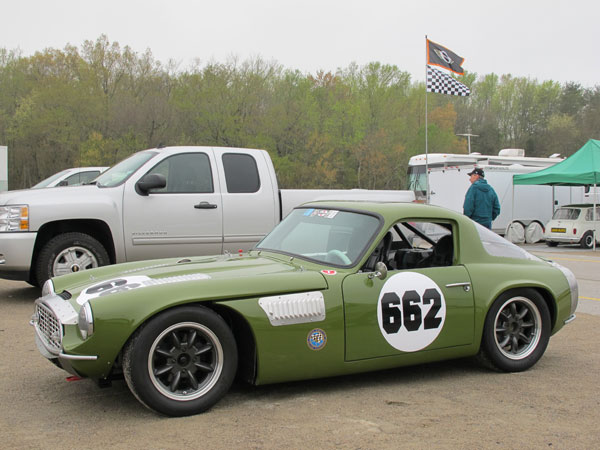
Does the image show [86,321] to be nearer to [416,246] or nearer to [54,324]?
[54,324]

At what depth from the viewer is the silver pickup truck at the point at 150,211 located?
7.45 meters

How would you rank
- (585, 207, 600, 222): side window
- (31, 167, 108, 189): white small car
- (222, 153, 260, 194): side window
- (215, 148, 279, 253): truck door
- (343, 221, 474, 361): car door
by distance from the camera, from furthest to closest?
(585, 207, 600, 222): side window
(31, 167, 108, 189): white small car
(222, 153, 260, 194): side window
(215, 148, 279, 253): truck door
(343, 221, 474, 361): car door

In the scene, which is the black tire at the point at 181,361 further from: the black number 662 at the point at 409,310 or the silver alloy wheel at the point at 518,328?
the silver alloy wheel at the point at 518,328

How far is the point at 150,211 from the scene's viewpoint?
7988mm

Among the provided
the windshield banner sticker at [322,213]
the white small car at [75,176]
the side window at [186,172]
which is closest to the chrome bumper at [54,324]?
the windshield banner sticker at [322,213]

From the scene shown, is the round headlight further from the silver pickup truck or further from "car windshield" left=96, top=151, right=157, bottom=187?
"car windshield" left=96, top=151, right=157, bottom=187

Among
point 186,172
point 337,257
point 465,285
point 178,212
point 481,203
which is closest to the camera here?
point 337,257

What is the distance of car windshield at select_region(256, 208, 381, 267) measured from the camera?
449cm

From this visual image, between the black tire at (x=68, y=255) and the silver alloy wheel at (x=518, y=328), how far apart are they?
4877 mm

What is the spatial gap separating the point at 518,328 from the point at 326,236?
170 cm

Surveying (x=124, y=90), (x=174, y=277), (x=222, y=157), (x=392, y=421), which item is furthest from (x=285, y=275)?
(x=124, y=90)

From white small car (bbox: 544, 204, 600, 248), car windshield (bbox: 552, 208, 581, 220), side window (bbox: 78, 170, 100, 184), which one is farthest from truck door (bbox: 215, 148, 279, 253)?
car windshield (bbox: 552, 208, 581, 220)

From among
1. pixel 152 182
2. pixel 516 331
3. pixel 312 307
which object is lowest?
pixel 516 331

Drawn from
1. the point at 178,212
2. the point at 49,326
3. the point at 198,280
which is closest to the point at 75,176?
the point at 178,212
